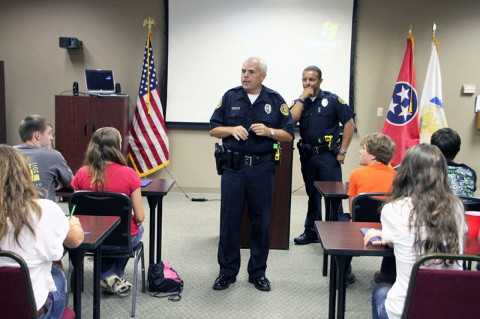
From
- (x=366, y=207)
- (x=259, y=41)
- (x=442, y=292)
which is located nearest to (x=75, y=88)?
(x=259, y=41)

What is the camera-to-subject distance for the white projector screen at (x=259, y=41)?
6.01 metres

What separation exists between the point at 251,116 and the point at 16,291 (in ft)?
6.35

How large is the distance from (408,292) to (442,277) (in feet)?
0.44

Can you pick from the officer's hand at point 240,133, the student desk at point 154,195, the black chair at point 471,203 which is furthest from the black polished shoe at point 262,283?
the black chair at point 471,203

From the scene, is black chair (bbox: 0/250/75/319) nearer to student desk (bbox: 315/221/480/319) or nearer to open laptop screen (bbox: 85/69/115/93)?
student desk (bbox: 315/221/480/319)

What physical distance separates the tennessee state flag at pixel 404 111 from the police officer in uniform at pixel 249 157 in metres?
3.01

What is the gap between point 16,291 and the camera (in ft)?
5.19

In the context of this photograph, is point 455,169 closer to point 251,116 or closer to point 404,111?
point 251,116

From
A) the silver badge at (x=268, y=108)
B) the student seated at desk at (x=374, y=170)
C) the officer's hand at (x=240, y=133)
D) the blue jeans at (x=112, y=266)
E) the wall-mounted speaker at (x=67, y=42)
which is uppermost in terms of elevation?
the wall-mounted speaker at (x=67, y=42)

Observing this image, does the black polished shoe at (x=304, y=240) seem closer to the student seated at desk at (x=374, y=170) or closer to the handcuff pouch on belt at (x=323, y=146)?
the handcuff pouch on belt at (x=323, y=146)

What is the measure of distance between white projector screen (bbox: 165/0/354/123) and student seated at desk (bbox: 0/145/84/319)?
4.57m

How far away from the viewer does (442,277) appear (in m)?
1.60

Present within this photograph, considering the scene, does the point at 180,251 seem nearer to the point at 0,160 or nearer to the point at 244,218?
the point at 244,218

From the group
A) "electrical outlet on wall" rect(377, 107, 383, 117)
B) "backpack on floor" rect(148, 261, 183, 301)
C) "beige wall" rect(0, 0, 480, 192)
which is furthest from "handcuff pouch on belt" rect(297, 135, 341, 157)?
"electrical outlet on wall" rect(377, 107, 383, 117)
